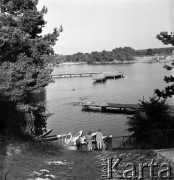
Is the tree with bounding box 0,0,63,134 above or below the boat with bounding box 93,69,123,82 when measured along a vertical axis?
above

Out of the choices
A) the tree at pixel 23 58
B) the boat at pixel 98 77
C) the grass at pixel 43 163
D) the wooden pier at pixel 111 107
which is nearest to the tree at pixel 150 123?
the grass at pixel 43 163

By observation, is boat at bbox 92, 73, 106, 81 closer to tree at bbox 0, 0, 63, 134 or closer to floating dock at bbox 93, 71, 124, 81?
floating dock at bbox 93, 71, 124, 81

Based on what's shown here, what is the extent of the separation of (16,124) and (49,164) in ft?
22.7

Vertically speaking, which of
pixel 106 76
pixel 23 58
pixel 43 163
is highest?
pixel 23 58

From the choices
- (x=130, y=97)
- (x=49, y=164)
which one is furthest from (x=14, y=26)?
(x=130, y=97)

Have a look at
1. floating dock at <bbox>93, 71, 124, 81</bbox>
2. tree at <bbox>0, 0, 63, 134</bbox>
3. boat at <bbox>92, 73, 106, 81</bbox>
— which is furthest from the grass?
floating dock at <bbox>93, 71, 124, 81</bbox>

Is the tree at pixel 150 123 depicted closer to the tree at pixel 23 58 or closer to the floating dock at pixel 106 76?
the tree at pixel 23 58

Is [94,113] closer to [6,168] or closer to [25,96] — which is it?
[25,96]

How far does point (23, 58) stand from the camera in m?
20.1

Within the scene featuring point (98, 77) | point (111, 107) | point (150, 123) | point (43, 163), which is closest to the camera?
point (43, 163)

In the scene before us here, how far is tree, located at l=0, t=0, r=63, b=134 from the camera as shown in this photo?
60.4 feet

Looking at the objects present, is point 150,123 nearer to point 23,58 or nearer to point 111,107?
point 23,58

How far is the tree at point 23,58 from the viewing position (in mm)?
18422

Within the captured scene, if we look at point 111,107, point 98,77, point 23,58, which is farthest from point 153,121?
point 98,77
